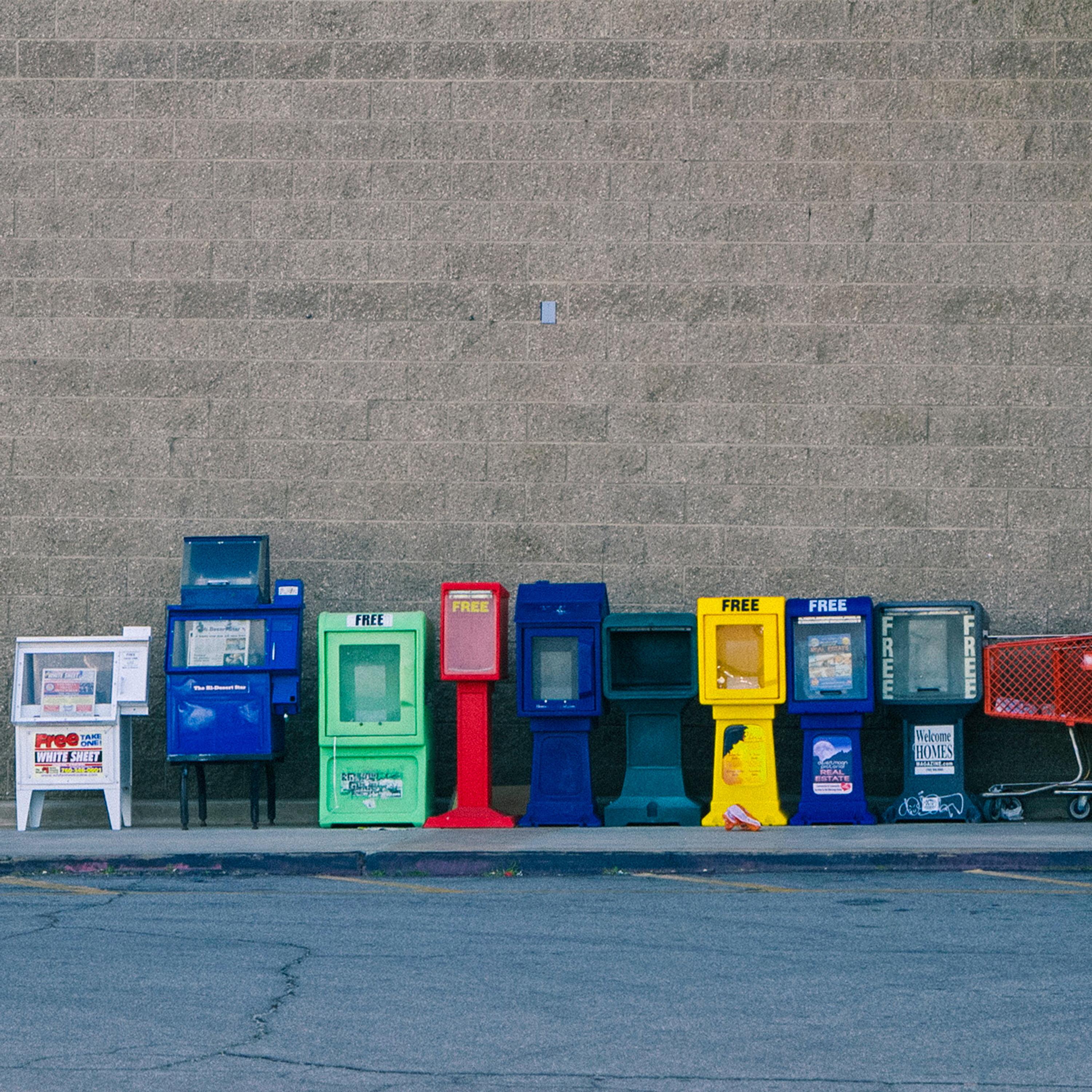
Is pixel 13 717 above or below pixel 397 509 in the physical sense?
below

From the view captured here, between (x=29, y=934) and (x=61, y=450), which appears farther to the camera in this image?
(x=61, y=450)

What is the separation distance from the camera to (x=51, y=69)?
12.7m

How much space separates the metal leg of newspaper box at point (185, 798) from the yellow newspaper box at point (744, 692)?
3.71m

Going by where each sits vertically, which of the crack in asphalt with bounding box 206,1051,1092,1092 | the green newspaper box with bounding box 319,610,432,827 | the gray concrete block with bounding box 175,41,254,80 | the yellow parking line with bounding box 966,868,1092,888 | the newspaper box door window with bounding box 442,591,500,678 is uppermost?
the gray concrete block with bounding box 175,41,254,80

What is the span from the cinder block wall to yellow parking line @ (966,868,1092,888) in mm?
3114

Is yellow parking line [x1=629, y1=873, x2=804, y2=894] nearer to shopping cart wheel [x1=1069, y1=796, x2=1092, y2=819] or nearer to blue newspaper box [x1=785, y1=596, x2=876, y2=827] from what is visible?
blue newspaper box [x1=785, y1=596, x2=876, y2=827]

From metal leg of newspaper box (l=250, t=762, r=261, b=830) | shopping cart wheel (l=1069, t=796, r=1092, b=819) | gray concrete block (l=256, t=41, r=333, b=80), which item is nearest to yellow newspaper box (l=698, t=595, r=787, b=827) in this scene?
shopping cart wheel (l=1069, t=796, r=1092, b=819)

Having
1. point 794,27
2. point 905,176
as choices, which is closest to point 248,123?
point 794,27

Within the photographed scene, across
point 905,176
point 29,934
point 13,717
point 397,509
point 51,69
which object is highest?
point 51,69

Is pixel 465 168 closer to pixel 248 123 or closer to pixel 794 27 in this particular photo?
pixel 248 123

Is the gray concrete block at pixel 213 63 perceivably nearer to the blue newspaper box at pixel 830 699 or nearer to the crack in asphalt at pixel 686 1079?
the blue newspaper box at pixel 830 699

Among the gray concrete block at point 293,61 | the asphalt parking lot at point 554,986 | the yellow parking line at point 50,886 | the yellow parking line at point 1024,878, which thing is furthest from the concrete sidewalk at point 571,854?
the gray concrete block at point 293,61

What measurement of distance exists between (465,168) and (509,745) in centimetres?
458

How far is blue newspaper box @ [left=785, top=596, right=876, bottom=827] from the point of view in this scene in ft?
36.5
